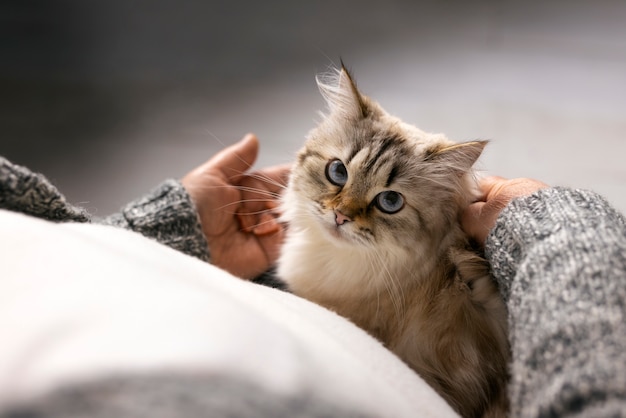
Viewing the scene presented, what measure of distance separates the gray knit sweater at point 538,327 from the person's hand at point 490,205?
12 cm

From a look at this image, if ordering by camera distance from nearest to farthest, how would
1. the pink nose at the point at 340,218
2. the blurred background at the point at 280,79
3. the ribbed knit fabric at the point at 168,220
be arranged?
the pink nose at the point at 340,218
the ribbed knit fabric at the point at 168,220
the blurred background at the point at 280,79

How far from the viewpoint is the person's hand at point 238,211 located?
65.0 inches

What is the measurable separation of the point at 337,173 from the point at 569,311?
2.28 ft

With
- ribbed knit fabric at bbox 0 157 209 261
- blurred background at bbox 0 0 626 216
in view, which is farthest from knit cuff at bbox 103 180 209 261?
blurred background at bbox 0 0 626 216

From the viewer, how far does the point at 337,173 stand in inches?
52.2

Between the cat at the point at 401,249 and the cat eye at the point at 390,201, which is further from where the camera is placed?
the cat eye at the point at 390,201

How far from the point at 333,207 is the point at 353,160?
4.9 inches

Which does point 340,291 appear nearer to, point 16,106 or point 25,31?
point 16,106

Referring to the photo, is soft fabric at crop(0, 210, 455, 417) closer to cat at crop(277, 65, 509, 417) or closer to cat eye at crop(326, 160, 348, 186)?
cat at crop(277, 65, 509, 417)

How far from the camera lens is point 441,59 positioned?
286 centimetres

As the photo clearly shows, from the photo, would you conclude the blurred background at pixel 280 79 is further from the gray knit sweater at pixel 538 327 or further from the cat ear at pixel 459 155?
the gray knit sweater at pixel 538 327

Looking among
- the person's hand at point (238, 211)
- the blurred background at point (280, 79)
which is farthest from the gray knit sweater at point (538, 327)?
the blurred background at point (280, 79)

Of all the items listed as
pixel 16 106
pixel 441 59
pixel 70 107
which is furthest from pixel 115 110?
pixel 441 59

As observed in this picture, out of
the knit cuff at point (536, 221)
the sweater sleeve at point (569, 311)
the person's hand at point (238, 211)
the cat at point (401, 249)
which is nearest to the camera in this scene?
the sweater sleeve at point (569, 311)
